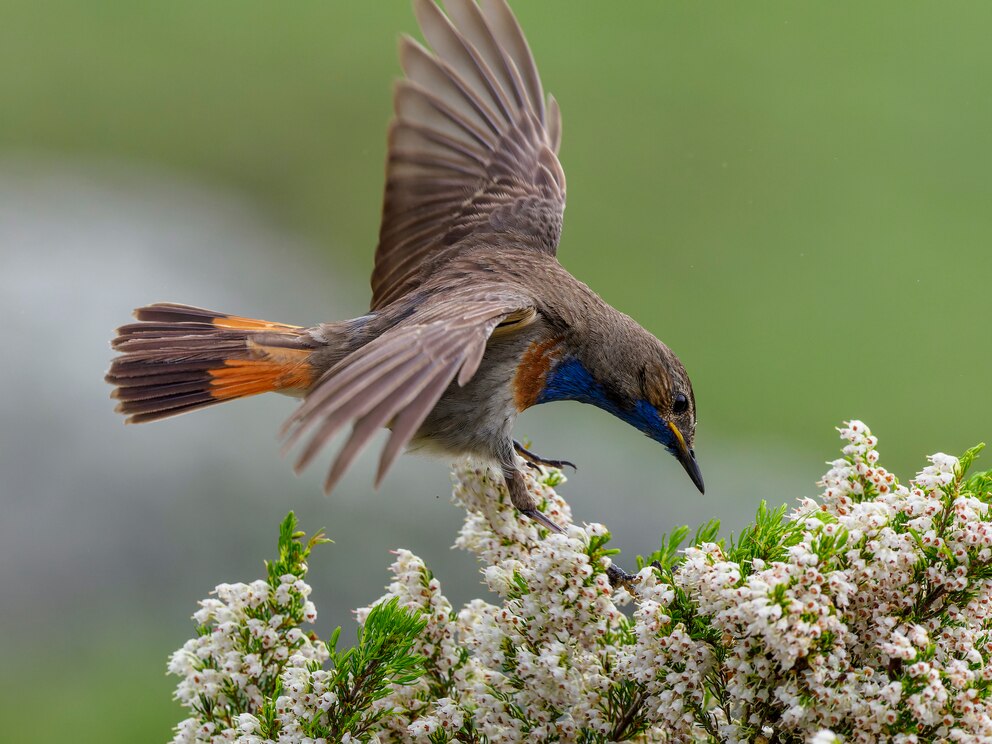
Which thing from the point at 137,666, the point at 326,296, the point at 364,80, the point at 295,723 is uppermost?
the point at 364,80

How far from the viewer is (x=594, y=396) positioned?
11.5 ft

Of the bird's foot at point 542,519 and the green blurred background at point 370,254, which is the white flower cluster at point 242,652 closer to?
the bird's foot at point 542,519

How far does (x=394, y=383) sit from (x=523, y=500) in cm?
36

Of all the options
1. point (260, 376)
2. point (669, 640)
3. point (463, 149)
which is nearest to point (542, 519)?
point (669, 640)

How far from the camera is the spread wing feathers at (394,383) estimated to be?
205 centimetres

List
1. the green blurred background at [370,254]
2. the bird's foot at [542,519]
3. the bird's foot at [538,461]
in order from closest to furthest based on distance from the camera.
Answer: the bird's foot at [542,519]
the bird's foot at [538,461]
the green blurred background at [370,254]

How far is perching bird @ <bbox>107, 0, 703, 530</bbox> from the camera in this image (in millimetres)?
2414

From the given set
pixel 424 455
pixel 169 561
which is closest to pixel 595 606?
pixel 424 455

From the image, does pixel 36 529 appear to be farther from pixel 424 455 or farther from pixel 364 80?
pixel 364 80

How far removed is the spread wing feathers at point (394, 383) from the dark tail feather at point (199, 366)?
0.54 meters

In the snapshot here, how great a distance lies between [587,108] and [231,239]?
2.73 meters

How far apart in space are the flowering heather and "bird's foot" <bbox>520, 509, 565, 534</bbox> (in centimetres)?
3

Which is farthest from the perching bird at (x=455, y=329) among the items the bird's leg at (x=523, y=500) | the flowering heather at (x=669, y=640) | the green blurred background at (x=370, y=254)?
the green blurred background at (x=370, y=254)

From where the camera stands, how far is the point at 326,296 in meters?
7.26
